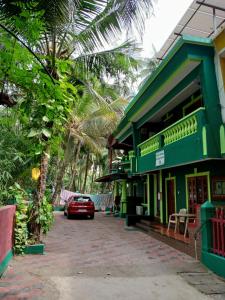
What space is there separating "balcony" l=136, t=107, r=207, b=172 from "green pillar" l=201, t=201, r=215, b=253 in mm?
1405

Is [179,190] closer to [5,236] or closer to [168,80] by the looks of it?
[168,80]

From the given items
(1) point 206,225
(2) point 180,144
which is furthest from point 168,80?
(1) point 206,225

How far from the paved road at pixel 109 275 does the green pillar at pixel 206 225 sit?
→ 1.73ft

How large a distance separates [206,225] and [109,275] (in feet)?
8.51

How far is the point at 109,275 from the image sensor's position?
647 cm

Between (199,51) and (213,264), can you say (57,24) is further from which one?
(213,264)

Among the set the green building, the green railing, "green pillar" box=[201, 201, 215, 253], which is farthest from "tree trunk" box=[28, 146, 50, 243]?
the green railing

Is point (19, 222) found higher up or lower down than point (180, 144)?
lower down

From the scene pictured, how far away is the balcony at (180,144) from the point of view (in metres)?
8.20

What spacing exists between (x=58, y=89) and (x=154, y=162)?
25.9 ft

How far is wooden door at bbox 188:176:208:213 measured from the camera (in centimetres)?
1088

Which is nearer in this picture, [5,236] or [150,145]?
[5,236]

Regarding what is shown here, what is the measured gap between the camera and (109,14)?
6680 millimetres

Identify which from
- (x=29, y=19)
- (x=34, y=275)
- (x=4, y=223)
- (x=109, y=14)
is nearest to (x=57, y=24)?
(x=29, y=19)
